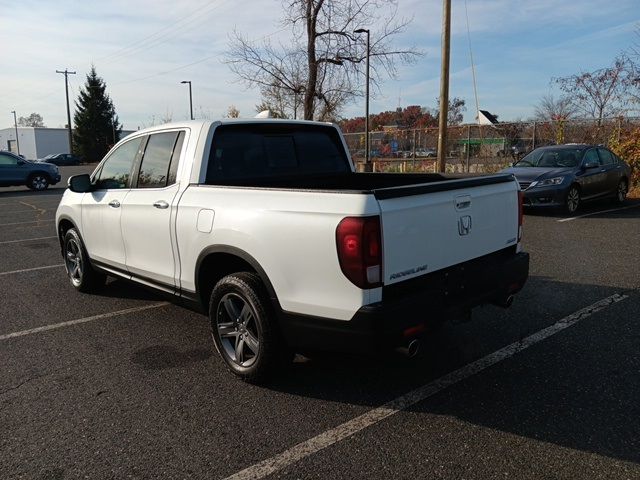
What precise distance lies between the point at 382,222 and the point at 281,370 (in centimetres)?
135

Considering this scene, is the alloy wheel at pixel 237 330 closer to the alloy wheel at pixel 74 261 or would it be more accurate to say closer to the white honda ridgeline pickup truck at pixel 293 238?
the white honda ridgeline pickup truck at pixel 293 238

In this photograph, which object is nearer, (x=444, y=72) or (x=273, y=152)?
(x=273, y=152)

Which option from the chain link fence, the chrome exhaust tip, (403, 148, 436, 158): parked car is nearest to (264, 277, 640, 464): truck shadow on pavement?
the chrome exhaust tip

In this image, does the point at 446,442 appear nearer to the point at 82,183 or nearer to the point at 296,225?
the point at 296,225

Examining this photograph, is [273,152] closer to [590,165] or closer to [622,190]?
[590,165]

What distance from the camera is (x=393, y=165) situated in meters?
23.8

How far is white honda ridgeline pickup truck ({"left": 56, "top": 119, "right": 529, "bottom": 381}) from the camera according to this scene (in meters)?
2.87

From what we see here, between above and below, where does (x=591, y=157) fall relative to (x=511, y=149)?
below

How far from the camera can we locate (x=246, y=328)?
358 cm

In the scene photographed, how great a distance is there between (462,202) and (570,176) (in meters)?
8.67

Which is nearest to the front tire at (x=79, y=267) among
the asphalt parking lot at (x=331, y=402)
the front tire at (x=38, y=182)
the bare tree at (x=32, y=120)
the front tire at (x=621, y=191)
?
the asphalt parking lot at (x=331, y=402)

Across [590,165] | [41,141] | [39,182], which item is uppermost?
[41,141]

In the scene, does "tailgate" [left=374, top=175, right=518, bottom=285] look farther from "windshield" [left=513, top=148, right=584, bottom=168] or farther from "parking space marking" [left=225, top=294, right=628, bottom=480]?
"windshield" [left=513, top=148, right=584, bottom=168]

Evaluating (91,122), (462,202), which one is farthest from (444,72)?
(91,122)
